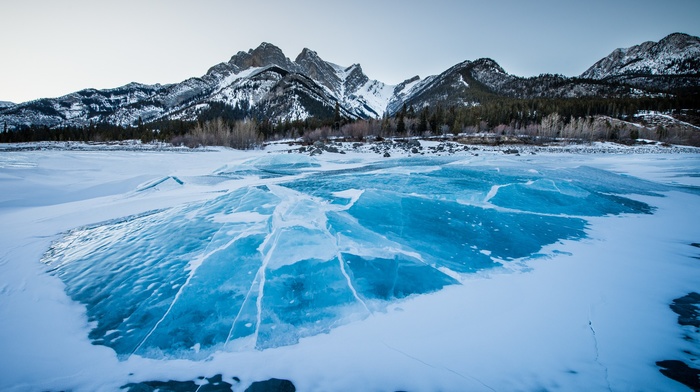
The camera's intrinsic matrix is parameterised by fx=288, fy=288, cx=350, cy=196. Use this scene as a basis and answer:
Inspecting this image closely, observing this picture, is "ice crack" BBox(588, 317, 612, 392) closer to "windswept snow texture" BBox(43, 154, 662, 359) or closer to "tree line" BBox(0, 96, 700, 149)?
"windswept snow texture" BBox(43, 154, 662, 359)

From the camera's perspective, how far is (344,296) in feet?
14.0

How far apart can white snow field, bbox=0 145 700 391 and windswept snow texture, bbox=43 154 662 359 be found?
0.03 m

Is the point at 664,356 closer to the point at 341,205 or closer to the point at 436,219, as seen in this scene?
the point at 436,219

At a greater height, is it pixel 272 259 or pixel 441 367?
pixel 272 259

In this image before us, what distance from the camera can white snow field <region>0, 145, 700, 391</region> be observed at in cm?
301

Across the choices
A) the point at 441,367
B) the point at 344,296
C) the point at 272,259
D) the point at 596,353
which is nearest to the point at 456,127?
the point at 272,259

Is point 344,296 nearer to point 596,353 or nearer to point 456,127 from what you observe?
point 596,353

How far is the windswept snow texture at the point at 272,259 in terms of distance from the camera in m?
3.67

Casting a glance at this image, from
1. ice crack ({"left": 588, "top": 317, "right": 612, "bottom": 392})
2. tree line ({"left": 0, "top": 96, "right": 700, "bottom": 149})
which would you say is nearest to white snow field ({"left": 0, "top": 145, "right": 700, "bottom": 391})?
ice crack ({"left": 588, "top": 317, "right": 612, "bottom": 392})

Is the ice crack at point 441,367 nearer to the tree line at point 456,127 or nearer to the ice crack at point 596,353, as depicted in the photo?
the ice crack at point 596,353

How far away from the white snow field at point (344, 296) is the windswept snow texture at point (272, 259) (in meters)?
0.03

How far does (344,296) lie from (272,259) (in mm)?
1509

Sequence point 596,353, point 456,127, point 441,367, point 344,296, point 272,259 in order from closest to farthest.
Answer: point 441,367, point 596,353, point 344,296, point 272,259, point 456,127

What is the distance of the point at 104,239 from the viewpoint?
6227mm
